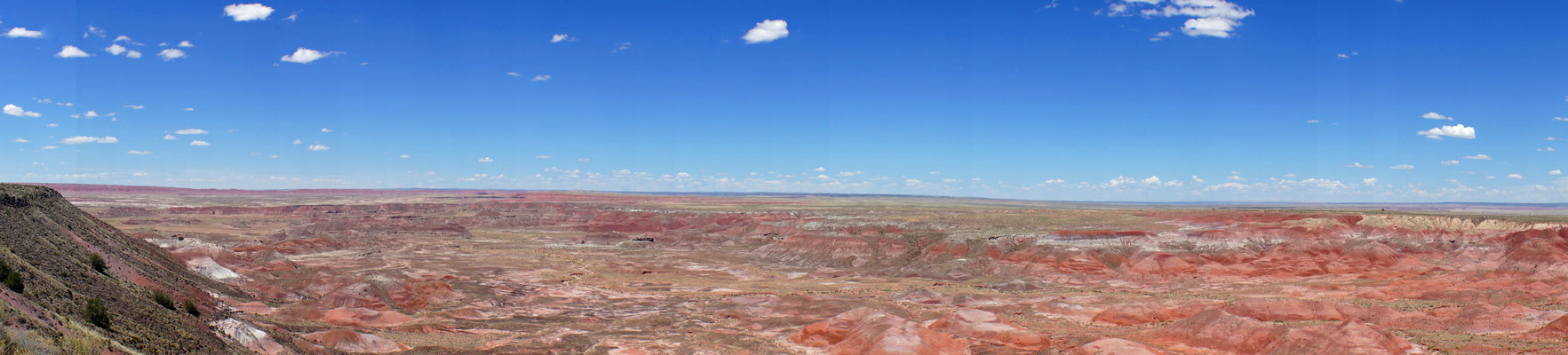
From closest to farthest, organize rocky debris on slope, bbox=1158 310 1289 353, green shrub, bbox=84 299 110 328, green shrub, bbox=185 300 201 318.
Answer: green shrub, bbox=84 299 110 328, green shrub, bbox=185 300 201 318, rocky debris on slope, bbox=1158 310 1289 353

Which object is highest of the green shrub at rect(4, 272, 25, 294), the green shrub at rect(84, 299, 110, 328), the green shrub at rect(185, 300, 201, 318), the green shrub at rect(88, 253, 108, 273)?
the green shrub at rect(4, 272, 25, 294)

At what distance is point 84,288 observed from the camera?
1273 inches

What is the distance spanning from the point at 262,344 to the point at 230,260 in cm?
4454

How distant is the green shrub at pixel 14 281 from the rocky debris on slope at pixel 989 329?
135ft

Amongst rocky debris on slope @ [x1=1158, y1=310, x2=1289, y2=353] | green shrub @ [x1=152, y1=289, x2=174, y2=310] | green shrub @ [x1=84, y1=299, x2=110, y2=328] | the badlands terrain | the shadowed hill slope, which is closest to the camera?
the shadowed hill slope

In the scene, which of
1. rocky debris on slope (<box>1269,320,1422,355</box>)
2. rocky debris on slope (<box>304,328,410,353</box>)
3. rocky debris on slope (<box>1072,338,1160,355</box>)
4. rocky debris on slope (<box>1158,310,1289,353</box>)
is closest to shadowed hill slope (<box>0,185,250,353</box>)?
rocky debris on slope (<box>304,328,410,353</box>)

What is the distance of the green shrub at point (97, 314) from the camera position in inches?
1038

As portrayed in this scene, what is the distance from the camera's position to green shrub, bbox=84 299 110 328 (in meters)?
26.4

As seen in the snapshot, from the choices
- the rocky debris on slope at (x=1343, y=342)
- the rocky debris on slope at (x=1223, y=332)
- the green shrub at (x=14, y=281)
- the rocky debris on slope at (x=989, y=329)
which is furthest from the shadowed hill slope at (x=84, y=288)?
the rocky debris on slope at (x=1343, y=342)

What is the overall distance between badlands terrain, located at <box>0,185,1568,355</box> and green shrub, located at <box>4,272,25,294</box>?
697 mm

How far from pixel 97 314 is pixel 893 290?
56569 mm

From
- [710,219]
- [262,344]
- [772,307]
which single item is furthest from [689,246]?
[262,344]

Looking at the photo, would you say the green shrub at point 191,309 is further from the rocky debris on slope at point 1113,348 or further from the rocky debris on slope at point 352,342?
the rocky debris on slope at point 1113,348

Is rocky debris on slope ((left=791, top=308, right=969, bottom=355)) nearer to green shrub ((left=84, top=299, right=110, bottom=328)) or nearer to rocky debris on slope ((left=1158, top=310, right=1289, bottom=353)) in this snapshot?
rocky debris on slope ((left=1158, top=310, right=1289, bottom=353))
